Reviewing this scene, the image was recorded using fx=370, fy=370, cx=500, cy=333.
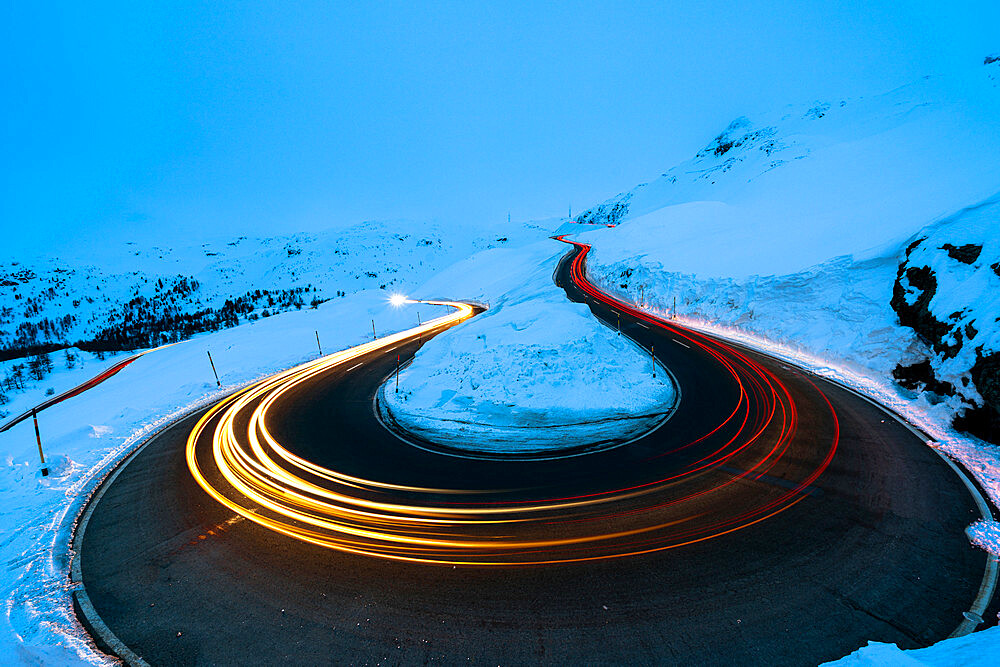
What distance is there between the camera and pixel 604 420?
15062mm

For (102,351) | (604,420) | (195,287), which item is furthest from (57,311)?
(604,420)

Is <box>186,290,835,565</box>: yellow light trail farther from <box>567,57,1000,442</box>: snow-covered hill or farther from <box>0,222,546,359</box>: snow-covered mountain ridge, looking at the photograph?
<box>0,222,546,359</box>: snow-covered mountain ridge

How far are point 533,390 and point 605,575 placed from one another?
874cm

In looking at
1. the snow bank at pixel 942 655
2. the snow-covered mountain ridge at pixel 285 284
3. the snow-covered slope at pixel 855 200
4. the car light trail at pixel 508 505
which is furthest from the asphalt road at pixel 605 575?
the snow-covered mountain ridge at pixel 285 284

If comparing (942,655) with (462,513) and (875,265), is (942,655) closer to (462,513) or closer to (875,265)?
(462,513)

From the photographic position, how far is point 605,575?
7824mm

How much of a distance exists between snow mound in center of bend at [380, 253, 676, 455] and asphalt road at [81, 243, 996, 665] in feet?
5.77

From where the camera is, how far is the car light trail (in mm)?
8859

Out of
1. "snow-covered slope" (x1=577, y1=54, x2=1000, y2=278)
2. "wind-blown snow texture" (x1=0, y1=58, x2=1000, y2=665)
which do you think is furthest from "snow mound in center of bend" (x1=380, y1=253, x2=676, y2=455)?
"snow-covered slope" (x1=577, y1=54, x2=1000, y2=278)

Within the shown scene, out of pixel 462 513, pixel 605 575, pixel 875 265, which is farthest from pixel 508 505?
pixel 875 265

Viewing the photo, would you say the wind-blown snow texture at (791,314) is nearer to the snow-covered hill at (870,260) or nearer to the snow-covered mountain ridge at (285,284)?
the snow-covered hill at (870,260)

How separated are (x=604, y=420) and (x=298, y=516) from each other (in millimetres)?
11085

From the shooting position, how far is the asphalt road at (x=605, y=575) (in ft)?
21.4

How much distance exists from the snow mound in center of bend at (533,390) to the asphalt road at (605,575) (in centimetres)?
176
